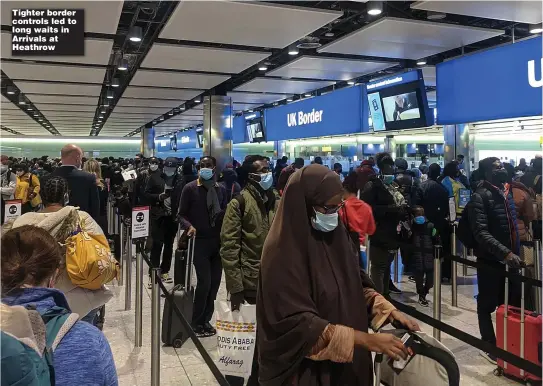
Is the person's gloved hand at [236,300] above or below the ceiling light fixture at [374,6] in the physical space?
below

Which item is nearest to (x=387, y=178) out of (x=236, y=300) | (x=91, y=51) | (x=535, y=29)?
(x=236, y=300)

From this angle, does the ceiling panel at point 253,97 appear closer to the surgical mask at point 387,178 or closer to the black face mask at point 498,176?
the surgical mask at point 387,178

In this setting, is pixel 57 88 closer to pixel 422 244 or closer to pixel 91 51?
pixel 91 51

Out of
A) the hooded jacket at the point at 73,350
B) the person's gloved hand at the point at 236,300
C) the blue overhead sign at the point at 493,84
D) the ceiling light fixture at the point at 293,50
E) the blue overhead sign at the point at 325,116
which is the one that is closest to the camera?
the hooded jacket at the point at 73,350

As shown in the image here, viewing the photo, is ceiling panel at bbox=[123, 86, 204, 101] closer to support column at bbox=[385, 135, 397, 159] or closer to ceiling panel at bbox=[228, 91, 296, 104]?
ceiling panel at bbox=[228, 91, 296, 104]

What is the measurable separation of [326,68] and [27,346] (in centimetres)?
922

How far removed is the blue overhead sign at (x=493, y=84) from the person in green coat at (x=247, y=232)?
3781 mm

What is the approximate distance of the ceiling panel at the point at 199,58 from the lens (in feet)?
25.3

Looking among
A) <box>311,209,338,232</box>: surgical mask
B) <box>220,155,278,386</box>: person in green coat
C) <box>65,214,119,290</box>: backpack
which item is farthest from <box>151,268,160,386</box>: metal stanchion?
<box>311,209,338,232</box>: surgical mask

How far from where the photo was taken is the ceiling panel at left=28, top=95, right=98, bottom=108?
13914mm

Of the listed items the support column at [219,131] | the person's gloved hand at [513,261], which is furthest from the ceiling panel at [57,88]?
the person's gloved hand at [513,261]

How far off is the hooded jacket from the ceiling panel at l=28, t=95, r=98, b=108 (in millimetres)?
13599

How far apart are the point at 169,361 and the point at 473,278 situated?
206 inches

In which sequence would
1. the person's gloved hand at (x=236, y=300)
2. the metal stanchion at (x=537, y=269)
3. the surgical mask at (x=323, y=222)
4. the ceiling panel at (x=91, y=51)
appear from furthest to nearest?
the ceiling panel at (x=91, y=51) < the metal stanchion at (x=537, y=269) < the person's gloved hand at (x=236, y=300) < the surgical mask at (x=323, y=222)
